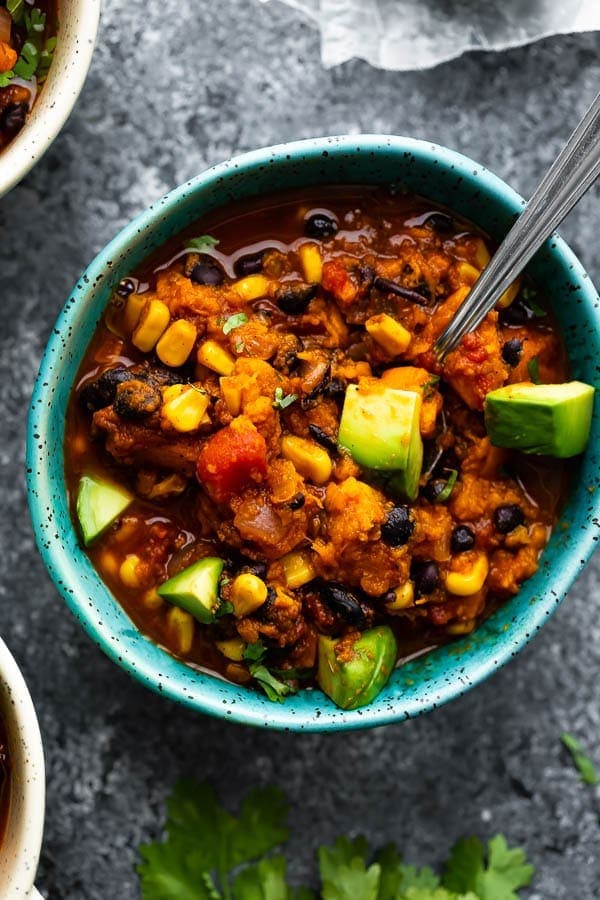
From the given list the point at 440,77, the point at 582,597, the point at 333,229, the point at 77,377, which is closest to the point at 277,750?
the point at 582,597

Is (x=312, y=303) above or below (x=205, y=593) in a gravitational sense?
above

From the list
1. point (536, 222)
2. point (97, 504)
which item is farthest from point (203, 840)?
point (536, 222)

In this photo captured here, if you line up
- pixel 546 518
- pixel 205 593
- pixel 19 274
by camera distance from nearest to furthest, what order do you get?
pixel 205 593
pixel 546 518
pixel 19 274

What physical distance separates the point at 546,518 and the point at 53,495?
103 centimetres

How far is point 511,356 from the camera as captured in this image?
2.48 m

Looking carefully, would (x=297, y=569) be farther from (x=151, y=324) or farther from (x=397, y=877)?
(x=397, y=877)

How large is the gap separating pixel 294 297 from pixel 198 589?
0.62m

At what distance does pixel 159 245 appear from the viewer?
2.53 metres

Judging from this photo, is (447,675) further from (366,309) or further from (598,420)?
(366,309)

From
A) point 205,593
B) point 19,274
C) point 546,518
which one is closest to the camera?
point 205,593

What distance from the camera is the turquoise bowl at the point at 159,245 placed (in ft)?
7.98

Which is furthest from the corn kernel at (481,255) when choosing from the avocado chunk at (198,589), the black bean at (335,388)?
the avocado chunk at (198,589)

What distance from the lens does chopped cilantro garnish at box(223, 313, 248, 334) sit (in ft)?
7.98

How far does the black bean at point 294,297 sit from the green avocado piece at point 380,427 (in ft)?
0.65
